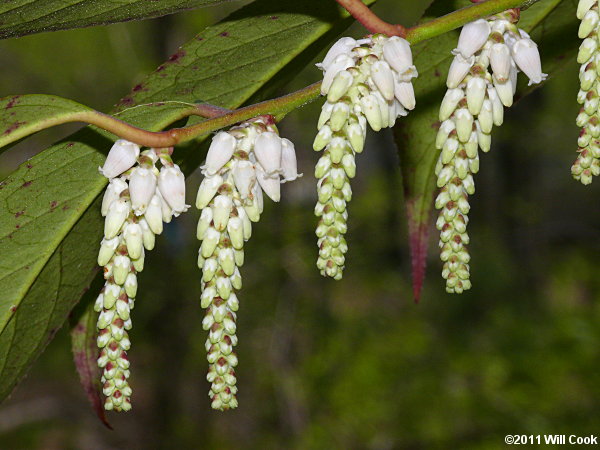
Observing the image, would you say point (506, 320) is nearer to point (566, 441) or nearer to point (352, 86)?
point (566, 441)

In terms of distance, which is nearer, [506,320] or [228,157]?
[228,157]

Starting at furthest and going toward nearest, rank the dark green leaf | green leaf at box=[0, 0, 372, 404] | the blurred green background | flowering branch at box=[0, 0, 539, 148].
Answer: the blurred green background < the dark green leaf < green leaf at box=[0, 0, 372, 404] < flowering branch at box=[0, 0, 539, 148]

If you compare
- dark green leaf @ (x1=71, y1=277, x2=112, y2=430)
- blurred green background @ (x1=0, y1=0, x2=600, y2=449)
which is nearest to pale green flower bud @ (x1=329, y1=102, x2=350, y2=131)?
dark green leaf @ (x1=71, y1=277, x2=112, y2=430)

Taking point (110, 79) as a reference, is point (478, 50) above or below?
below

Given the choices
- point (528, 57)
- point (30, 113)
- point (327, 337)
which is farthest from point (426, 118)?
point (327, 337)

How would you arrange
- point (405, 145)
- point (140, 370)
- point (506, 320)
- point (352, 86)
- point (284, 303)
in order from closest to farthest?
point (352, 86) < point (405, 145) < point (284, 303) < point (506, 320) < point (140, 370)

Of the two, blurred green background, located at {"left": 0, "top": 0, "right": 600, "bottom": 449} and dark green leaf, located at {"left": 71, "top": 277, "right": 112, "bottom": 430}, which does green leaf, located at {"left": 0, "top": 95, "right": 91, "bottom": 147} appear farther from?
blurred green background, located at {"left": 0, "top": 0, "right": 600, "bottom": 449}

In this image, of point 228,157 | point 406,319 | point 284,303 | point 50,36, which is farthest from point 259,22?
point 406,319
